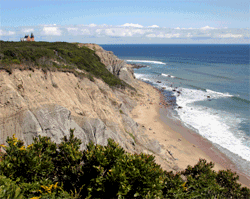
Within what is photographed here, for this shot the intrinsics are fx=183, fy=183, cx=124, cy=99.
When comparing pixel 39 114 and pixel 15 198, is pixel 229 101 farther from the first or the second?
pixel 15 198

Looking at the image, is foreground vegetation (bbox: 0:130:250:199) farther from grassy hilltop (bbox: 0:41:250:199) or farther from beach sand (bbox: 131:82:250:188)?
beach sand (bbox: 131:82:250:188)

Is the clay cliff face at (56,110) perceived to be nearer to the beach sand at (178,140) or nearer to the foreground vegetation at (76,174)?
the beach sand at (178,140)

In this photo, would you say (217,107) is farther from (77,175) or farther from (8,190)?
(8,190)

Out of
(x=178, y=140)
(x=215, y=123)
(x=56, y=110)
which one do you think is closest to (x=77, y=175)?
(x=56, y=110)

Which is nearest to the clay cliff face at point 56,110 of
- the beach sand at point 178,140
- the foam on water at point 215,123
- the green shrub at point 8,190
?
the beach sand at point 178,140

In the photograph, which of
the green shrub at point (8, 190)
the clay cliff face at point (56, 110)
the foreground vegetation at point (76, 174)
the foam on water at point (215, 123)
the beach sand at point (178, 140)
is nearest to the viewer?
the green shrub at point (8, 190)

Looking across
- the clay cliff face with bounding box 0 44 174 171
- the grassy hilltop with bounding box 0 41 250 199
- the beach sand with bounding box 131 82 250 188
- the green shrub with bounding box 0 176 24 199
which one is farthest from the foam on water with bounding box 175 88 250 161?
the green shrub with bounding box 0 176 24 199
